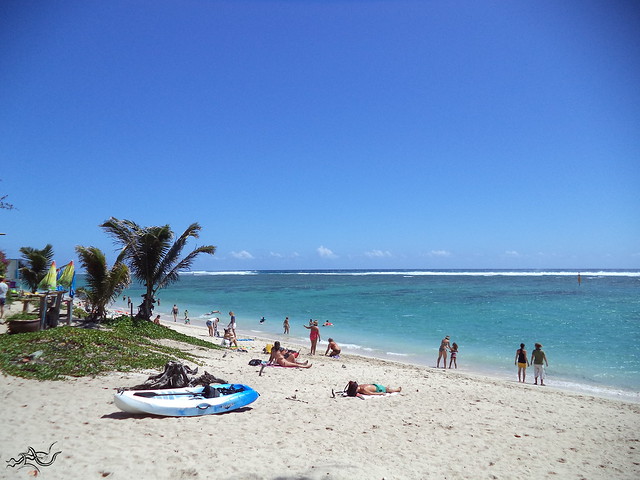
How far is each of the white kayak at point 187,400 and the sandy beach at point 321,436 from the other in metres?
0.17

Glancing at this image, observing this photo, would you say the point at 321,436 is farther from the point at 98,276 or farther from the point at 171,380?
the point at 98,276

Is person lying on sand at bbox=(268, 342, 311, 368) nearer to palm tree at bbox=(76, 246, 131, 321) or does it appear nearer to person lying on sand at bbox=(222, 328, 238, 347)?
person lying on sand at bbox=(222, 328, 238, 347)

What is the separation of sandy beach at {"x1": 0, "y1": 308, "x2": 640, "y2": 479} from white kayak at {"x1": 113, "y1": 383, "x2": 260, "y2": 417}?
0.17 m

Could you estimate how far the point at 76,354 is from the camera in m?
9.59

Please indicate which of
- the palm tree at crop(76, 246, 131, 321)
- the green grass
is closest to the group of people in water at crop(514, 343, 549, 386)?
the green grass

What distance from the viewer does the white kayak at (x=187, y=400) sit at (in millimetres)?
6855

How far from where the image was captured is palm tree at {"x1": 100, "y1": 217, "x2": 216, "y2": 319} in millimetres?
16453

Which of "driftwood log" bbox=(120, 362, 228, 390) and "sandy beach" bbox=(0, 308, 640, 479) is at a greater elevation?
"driftwood log" bbox=(120, 362, 228, 390)

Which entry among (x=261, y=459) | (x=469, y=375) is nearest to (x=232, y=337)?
(x=469, y=375)

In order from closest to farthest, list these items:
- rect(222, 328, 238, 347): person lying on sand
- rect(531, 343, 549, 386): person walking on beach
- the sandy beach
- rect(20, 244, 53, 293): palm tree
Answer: the sandy beach
rect(531, 343, 549, 386): person walking on beach
rect(222, 328, 238, 347): person lying on sand
rect(20, 244, 53, 293): palm tree

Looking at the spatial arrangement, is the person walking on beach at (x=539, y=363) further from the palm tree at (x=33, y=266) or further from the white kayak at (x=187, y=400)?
the palm tree at (x=33, y=266)

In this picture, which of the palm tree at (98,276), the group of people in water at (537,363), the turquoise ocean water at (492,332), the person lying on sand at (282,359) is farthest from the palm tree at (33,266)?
the group of people in water at (537,363)

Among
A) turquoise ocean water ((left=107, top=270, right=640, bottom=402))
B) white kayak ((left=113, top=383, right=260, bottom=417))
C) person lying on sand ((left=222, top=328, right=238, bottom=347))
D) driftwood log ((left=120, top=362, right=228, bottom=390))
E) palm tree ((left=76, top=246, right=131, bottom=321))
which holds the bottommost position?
turquoise ocean water ((left=107, top=270, right=640, bottom=402))

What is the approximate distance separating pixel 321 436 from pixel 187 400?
104 inches
